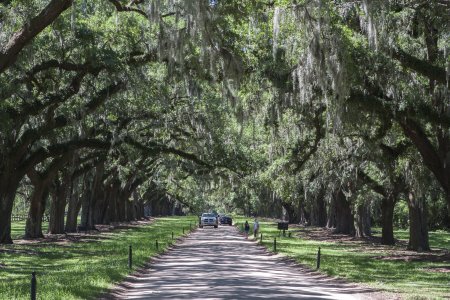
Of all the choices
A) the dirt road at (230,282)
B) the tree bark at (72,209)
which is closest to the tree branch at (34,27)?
the dirt road at (230,282)

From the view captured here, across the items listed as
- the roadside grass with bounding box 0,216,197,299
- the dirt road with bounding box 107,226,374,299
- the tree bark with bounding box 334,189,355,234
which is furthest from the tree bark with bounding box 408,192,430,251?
the tree bark with bounding box 334,189,355,234

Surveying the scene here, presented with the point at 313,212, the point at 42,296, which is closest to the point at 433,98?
the point at 42,296

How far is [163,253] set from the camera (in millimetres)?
26625

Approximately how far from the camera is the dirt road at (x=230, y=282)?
1323 cm

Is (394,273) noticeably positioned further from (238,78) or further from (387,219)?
(387,219)

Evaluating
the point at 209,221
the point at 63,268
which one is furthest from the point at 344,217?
the point at 63,268

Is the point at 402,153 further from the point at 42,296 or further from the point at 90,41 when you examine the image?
the point at 42,296

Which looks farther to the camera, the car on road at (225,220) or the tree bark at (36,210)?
the car on road at (225,220)

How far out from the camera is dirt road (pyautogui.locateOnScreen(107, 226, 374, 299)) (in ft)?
43.4

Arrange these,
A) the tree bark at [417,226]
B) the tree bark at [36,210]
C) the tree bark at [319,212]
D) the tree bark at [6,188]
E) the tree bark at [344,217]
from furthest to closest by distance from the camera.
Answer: the tree bark at [319,212] → the tree bark at [344,217] → the tree bark at [36,210] → the tree bark at [417,226] → the tree bark at [6,188]

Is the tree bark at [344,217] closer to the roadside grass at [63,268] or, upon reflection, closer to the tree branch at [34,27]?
the roadside grass at [63,268]

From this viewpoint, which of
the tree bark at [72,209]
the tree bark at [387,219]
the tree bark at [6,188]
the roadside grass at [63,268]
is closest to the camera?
the roadside grass at [63,268]

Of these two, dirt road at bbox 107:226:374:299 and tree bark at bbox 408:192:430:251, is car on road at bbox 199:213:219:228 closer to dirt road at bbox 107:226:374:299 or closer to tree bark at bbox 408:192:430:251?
tree bark at bbox 408:192:430:251

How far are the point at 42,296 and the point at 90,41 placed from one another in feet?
33.3
